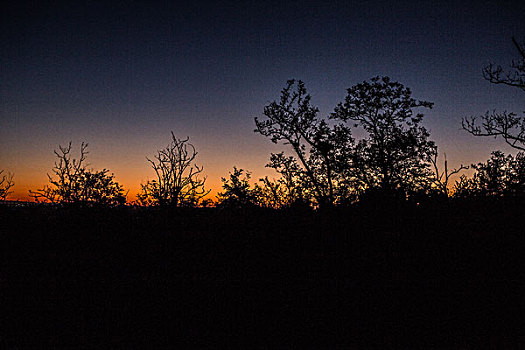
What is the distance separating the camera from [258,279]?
8953mm

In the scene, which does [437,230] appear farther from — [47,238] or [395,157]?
[47,238]

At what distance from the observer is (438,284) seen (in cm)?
898

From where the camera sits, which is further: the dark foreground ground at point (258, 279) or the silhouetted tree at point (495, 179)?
the silhouetted tree at point (495, 179)

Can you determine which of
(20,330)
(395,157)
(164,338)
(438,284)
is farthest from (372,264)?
(395,157)

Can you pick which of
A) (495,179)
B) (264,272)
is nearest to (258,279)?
(264,272)

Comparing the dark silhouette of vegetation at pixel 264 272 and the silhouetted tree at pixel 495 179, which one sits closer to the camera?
the dark silhouette of vegetation at pixel 264 272

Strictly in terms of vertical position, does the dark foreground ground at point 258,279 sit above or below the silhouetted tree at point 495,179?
below

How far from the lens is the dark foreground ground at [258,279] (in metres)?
6.75

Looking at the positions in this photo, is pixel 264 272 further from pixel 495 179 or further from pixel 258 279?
pixel 495 179

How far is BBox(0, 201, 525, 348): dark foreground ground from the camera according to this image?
6.75 metres

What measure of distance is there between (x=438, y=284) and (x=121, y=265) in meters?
9.09

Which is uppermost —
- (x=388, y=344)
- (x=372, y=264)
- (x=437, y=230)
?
(x=437, y=230)

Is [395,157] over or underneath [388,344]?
over

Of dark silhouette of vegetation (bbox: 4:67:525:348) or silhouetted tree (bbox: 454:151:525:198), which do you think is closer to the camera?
dark silhouette of vegetation (bbox: 4:67:525:348)
